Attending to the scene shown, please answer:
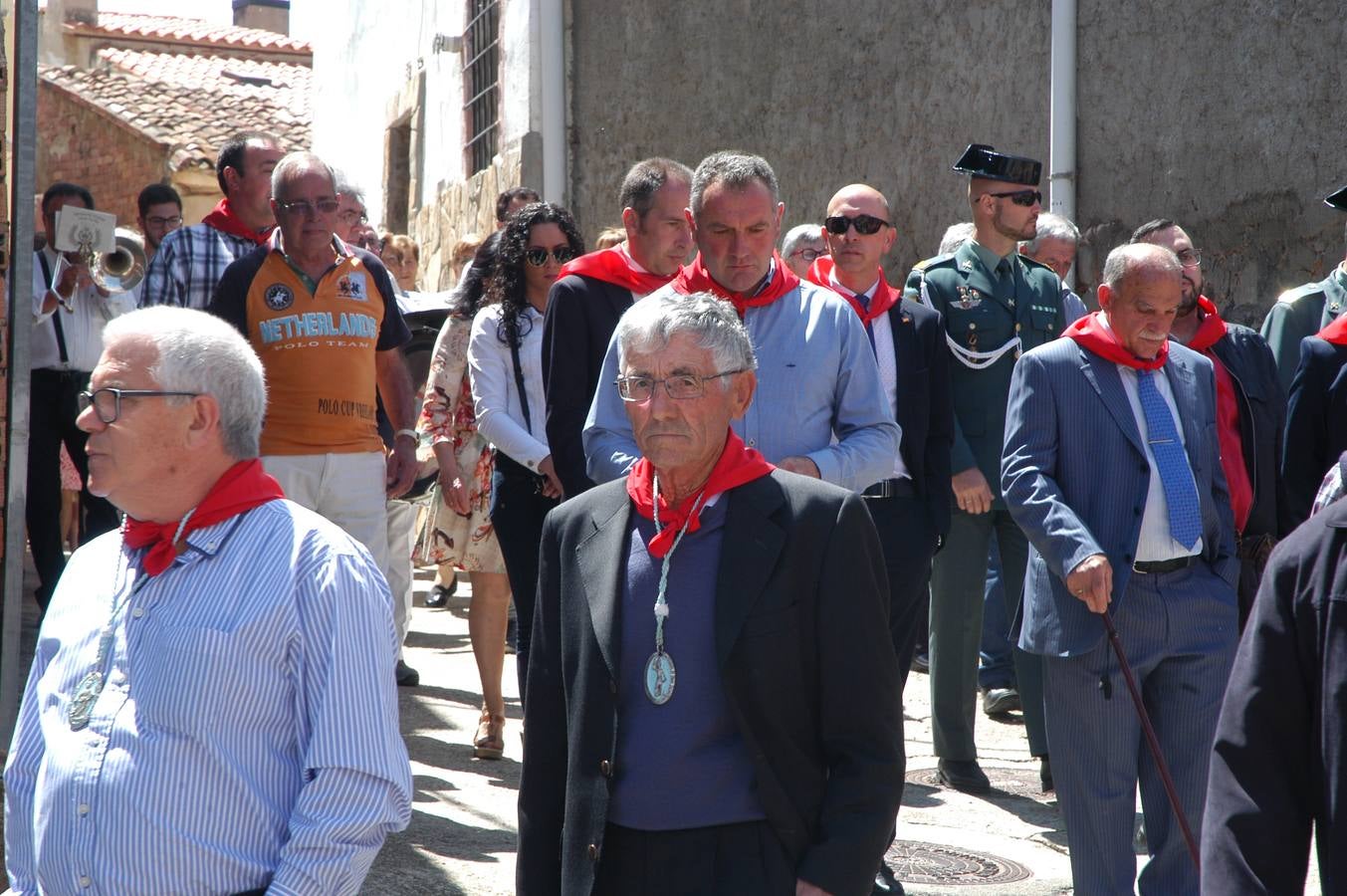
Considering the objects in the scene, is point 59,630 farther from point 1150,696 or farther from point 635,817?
point 1150,696

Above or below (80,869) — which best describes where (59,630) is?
above

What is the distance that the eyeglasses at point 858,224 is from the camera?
6027mm

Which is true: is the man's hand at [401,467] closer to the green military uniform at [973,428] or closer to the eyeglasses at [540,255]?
the eyeglasses at [540,255]

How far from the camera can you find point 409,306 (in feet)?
31.9

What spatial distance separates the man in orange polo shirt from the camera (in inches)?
237

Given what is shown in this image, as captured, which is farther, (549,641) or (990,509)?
(990,509)

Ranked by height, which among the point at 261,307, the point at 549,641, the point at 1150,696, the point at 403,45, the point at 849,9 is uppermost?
the point at 403,45

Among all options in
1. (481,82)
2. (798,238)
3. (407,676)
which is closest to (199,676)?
(407,676)

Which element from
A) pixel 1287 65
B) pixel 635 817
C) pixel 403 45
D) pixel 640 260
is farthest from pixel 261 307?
pixel 403 45

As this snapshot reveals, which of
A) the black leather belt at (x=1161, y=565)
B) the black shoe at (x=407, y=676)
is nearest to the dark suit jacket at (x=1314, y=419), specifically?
the black leather belt at (x=1161, y=565)

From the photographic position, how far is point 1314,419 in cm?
533

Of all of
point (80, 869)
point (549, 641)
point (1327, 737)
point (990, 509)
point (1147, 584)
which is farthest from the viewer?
point (990, 509)

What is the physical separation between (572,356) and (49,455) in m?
3.47

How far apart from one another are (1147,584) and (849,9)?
24.3 ft
